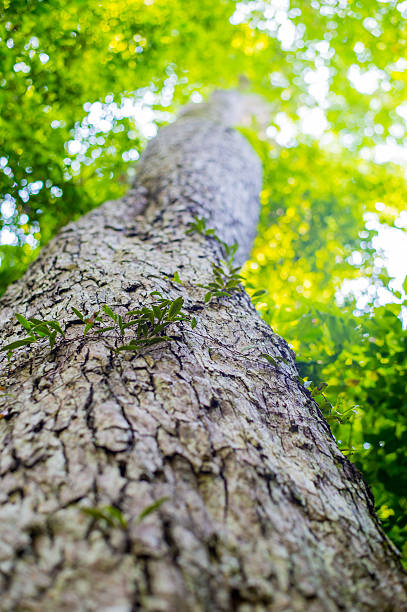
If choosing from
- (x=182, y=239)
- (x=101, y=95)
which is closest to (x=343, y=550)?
(x=182, y=239)

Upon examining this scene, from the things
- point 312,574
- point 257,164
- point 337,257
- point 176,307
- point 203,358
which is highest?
point 257,164

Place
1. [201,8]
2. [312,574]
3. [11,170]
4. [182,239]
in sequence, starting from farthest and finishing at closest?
[201,8] < [11,170] < [182,239] < [312,574]

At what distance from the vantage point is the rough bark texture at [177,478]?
851mm

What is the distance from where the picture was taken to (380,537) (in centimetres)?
→ 118

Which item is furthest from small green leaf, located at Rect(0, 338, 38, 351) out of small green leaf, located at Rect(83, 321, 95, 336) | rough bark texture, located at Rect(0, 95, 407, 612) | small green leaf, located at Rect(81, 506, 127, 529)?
small green leaf, located at Rect(81, 506, 127, 529)

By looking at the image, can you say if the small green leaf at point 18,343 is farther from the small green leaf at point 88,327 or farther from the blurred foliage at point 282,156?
the blurred foliage at point 282,156

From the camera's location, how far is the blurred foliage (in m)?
2.20

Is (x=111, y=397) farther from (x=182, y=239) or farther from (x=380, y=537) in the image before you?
(x=182, y=239)

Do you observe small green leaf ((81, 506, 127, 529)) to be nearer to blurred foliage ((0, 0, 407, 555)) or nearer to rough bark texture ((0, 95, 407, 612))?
rough bark texture ((0, 95, 407, 612))

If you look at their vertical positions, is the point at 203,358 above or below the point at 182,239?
below

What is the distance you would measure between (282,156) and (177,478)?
18.5 feet

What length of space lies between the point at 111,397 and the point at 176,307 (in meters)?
0.47

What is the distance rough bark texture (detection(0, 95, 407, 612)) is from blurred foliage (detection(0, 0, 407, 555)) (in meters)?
0.53

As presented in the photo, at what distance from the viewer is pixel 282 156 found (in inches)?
228
